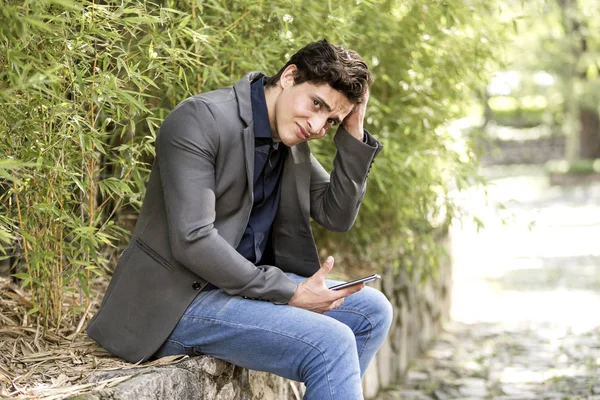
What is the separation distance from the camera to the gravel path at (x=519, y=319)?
4.57 meters

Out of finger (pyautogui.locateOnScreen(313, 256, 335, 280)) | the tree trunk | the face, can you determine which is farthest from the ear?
the tree trunk

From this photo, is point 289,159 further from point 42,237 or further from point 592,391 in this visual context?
point 592,391

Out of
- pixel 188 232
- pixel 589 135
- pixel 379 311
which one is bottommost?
pixel 589 135

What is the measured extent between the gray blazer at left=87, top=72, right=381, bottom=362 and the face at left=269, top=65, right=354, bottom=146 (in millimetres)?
111

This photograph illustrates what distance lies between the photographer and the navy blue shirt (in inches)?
102

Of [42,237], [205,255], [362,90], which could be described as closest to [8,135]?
[42,237]

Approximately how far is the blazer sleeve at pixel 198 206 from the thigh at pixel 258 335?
0.20 feet

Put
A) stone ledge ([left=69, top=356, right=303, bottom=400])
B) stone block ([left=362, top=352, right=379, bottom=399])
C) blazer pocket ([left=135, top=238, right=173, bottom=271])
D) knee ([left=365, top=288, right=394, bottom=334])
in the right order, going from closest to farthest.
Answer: stone ledge ([left=69, top=356, right=303, bottom=400])
blazer pocket ([left=135, top=238, right=173, bottom=271])
knee ([left=365, top=288, right=394, bottom=334])
stone block ([left=362, top=352, right=379, bottom=399])

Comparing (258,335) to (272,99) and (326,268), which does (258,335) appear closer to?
(326,268)

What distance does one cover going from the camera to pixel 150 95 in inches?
110

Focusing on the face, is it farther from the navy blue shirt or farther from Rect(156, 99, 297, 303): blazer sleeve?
Rect(156, 99, 297, 303): blazer sleeve

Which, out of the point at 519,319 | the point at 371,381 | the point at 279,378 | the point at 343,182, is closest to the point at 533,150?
the point at 519,319

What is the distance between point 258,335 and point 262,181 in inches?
22.4

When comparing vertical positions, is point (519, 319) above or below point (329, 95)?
below
